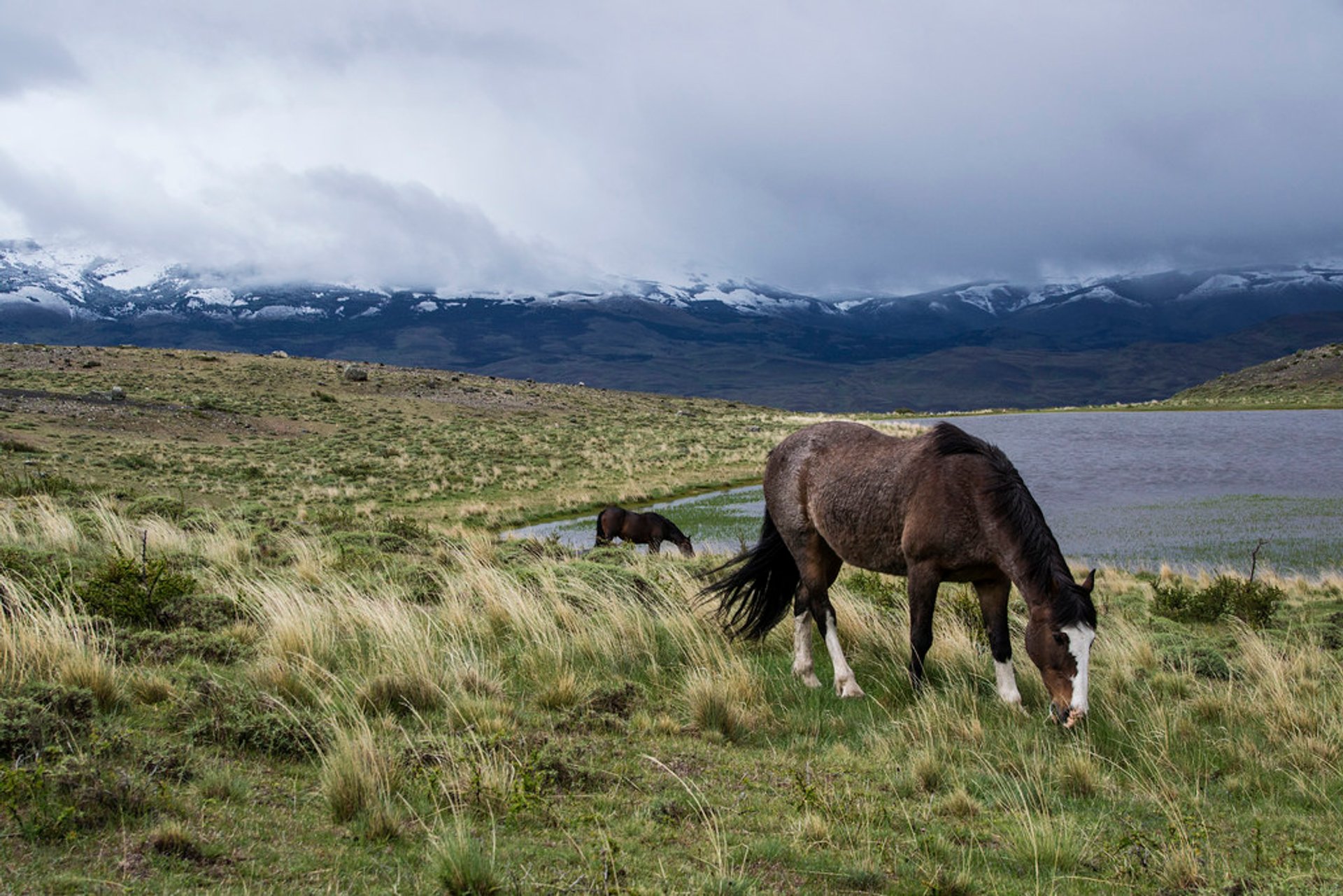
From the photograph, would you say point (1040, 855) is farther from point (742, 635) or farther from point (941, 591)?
point (941, 591)

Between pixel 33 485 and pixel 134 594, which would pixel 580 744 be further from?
pixel 33 485

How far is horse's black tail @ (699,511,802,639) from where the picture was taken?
26.3 feet

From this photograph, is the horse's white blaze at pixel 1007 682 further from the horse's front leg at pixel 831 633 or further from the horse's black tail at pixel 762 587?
the horse's black tail at pixel 762 587

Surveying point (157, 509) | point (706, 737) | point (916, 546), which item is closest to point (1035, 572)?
point (916, 546)

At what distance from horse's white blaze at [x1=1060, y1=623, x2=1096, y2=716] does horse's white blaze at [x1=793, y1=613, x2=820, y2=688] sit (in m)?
1.95

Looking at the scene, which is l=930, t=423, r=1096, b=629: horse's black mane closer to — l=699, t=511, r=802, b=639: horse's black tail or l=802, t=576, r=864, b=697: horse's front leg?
l=802, t=576, r=864, b=697: horse's front leg

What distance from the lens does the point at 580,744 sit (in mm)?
4949

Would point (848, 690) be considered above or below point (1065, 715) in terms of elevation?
below

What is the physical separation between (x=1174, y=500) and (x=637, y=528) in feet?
63.4

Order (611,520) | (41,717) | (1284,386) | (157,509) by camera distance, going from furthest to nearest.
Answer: (1284,386)
(611,520)
(157,509)
(41,717)

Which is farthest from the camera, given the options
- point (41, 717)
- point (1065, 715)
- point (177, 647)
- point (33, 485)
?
point (33, 485)

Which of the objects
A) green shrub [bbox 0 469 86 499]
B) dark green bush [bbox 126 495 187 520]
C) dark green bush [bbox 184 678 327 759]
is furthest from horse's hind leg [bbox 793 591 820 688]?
green shrub [bbox 0 469 86 499]

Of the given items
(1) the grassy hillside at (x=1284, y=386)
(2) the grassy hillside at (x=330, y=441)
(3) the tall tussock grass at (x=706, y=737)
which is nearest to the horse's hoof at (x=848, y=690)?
(3) the tall tussock grass at (x=706, y=737)

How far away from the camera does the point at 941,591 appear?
1322 centimetres
